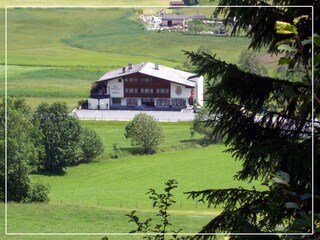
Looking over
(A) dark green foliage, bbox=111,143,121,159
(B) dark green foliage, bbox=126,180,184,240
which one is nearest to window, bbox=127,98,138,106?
(B) dark green foliage, bbox=126,180,184,240

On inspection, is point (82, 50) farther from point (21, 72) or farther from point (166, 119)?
point (166, 119)

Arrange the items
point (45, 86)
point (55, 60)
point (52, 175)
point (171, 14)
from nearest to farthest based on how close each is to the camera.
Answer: point (171, 14), point (55, 60), point (45, 86), point (52, 175)

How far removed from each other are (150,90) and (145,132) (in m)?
0.66

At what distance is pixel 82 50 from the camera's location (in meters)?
3.55

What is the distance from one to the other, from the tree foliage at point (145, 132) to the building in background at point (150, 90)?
0.11m

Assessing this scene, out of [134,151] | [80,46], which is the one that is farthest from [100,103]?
[134,151]

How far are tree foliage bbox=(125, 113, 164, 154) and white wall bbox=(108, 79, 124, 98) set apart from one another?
12 centimetres

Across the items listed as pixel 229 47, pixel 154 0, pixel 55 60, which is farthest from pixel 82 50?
pixel 229 47

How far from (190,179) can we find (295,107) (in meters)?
1.33

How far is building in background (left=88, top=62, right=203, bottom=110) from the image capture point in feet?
7.93

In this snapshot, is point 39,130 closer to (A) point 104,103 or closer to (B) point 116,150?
(A) point 104,103

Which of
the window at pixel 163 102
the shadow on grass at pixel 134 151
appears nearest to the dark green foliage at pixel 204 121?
the window at pixel 163 102

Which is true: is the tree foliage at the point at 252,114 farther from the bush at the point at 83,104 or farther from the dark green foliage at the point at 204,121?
the bush at the point at 83,104

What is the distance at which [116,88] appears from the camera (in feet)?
8.15
